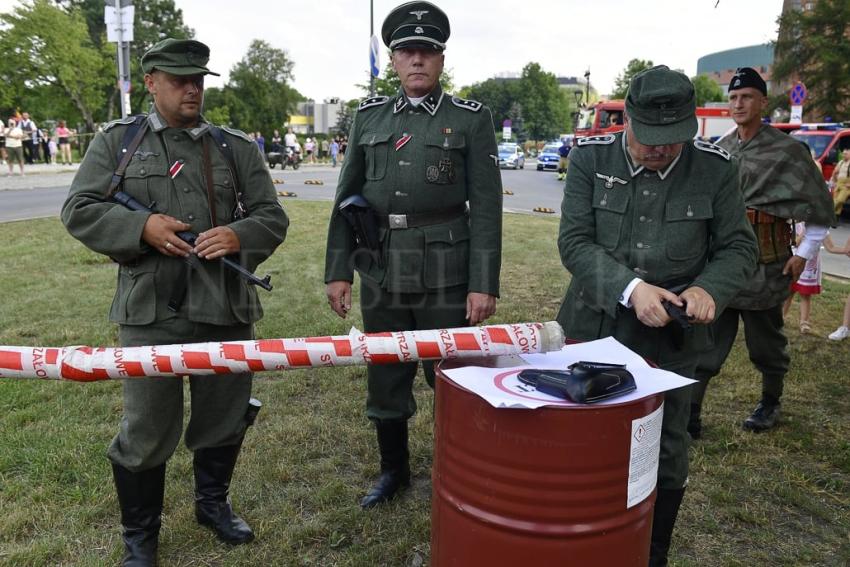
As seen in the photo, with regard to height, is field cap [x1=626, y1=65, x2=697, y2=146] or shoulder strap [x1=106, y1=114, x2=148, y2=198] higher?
field cap [x1=626, y1=65, x2=697, y2=146]

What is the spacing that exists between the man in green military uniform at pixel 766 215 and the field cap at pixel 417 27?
5.66 ft

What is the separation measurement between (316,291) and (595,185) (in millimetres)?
5103

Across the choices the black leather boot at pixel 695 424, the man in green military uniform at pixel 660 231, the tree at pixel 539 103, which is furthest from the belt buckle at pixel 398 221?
the tree at pixel 539 103

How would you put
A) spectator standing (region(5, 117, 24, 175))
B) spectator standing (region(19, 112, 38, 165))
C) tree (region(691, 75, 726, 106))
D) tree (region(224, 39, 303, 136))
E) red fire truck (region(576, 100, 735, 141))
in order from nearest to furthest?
1. spectator standing (region(5, 117, 24, 175))
2. red fire truck (region(576, 100, 735, 141))
3. spectator standing (region(19, 112, 38, 165))
4. tree (region(224, 39, 303, 136))
5. tree (region(691, 75, 726, 106))

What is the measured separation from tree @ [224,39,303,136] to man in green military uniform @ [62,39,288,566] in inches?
2355

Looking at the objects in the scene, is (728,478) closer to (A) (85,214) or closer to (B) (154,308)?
(B) (154,308)

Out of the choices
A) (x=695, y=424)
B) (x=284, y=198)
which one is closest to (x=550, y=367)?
(x=695, y=424)

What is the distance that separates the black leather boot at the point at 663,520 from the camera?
253cm

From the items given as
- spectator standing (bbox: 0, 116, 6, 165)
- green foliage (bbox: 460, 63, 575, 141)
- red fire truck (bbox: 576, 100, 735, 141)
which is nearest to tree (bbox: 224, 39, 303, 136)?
green foliage (bbox: 460, 63, 575, 141)

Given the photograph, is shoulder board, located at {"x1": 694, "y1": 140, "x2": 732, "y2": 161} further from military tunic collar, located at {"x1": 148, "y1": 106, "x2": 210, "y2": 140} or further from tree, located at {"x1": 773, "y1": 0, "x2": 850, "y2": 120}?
tree, located at {"x1": 773, "y1": 0, "x2": 850, "y2": 120}

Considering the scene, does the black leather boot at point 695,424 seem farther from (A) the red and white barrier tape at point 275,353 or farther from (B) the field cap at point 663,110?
(A) the red and white barrier tape at point 275,353

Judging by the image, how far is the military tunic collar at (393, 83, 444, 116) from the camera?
3047mm

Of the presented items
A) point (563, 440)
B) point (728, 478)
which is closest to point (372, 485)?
point (728, 478)

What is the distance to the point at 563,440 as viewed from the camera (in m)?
1.61
